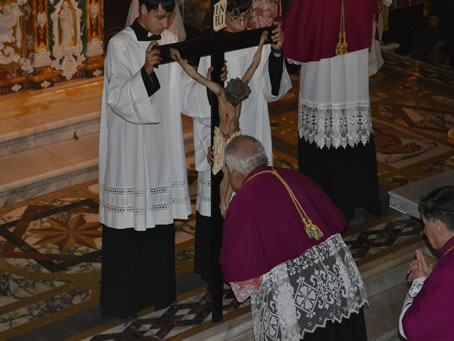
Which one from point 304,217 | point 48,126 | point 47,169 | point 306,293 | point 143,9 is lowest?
point 47,169

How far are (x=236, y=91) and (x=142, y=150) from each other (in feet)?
2.47

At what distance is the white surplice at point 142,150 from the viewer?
209 inches

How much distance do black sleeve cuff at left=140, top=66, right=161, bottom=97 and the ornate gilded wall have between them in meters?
3.90

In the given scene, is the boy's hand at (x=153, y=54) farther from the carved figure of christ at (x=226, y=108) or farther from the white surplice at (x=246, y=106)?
the white surplice at (x=246, y=106)

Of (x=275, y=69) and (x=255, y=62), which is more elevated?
(x=255, y=62)

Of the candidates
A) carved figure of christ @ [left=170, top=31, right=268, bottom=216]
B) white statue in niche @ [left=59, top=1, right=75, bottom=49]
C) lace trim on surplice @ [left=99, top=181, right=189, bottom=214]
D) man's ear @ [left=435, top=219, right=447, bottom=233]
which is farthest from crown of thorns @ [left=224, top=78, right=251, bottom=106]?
white statue in niche @ [left=59, top=1, right=75, bottom=49]

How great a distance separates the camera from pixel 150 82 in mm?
5109

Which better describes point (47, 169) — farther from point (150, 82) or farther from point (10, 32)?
point (150, 82)

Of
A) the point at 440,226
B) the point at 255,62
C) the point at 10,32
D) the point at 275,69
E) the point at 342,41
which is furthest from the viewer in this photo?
the point at 10,32

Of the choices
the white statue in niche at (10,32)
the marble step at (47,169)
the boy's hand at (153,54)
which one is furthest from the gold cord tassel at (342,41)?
the white statue in niche at (10,32)

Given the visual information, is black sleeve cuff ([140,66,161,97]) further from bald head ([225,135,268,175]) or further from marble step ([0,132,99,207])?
marble step ([0,132,99,207])

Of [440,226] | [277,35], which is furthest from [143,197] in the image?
[440,226]

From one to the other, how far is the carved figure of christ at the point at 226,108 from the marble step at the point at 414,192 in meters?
2.39

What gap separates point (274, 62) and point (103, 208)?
52.0 inches
